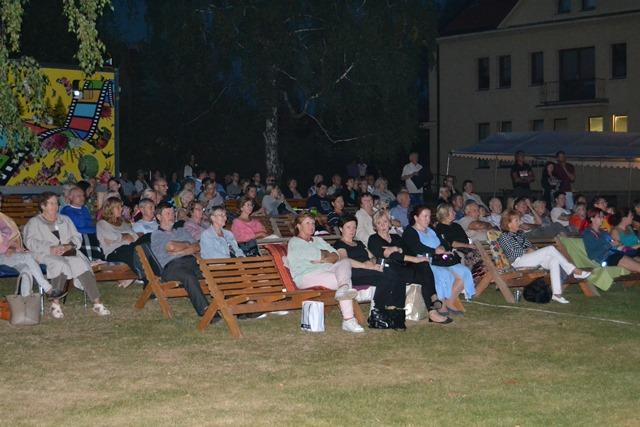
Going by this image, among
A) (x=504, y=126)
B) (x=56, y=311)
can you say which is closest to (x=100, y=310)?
(x=56, y=311)

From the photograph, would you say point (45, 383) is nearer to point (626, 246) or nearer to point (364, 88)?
point (626, 246)

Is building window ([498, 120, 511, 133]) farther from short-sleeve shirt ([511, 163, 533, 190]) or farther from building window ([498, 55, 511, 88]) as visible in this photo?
short-sleeve shirt ([511, 163, 533, 190])

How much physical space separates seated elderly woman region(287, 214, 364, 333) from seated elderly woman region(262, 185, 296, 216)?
27.7 ft

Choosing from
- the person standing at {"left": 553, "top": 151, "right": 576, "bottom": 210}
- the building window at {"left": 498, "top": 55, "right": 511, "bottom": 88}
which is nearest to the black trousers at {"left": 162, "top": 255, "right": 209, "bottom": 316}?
the person standing at {"left": 553, "top": 151, "right": 576, "bottom": 210}

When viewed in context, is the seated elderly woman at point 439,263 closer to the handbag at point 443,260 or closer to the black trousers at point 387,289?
the handbag at point 443,260

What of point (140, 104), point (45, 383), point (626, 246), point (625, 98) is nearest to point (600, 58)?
point (625, 98)

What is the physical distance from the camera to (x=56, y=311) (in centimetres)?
1153

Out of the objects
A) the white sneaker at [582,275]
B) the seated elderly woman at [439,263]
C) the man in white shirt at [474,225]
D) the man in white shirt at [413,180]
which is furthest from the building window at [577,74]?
the seated elderly woman at [439,263]

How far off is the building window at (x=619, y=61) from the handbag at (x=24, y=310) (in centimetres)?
3434

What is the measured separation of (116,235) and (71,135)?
9365mm

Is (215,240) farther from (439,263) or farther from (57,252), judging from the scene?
(439,263)

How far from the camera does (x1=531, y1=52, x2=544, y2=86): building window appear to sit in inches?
1740

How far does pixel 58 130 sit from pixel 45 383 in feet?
46.8

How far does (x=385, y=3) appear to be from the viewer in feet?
110
